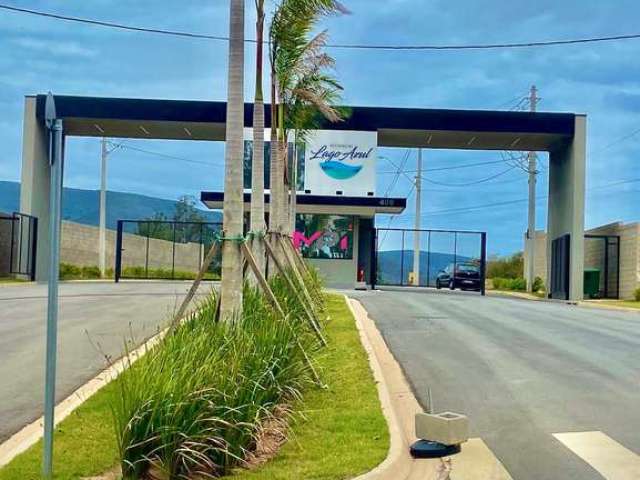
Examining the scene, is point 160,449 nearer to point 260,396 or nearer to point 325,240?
point 260,396

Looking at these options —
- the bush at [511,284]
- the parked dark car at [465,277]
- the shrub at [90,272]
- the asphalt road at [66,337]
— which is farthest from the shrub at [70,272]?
the bush at [511,284]

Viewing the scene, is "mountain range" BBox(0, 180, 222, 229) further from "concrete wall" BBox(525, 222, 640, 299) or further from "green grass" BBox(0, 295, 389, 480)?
"green grass" BBox(0, 295, 389, 480)

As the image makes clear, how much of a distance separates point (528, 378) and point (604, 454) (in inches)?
137

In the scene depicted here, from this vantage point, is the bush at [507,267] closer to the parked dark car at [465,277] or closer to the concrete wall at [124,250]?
the parked dark car at [465,277]

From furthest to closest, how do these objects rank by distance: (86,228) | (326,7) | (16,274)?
1. (86,228)
2. (16,274)
3. (326,7)

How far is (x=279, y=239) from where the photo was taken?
14914 millimetres

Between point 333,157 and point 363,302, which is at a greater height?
point 333,157

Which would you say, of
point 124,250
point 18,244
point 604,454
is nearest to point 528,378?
point 604,454

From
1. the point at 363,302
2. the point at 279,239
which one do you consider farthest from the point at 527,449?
the point at 363,302

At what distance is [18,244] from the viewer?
3441 cm

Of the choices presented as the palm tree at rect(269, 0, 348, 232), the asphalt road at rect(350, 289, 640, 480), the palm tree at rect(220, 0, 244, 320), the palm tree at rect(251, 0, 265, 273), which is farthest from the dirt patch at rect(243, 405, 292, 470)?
the palm tree at rect(269, 0, 348, 232)

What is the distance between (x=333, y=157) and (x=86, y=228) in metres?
17.8

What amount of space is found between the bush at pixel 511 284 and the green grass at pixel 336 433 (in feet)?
125

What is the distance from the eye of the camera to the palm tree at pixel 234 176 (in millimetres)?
8828
